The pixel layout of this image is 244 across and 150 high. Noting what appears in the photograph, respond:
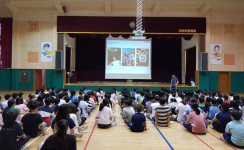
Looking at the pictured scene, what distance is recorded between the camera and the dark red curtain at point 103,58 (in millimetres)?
18562

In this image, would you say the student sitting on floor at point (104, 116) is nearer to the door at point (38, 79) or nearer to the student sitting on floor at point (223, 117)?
the student sitting on floor at point (223, 117)

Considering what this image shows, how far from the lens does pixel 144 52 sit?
1555 cm

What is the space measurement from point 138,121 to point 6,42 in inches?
538

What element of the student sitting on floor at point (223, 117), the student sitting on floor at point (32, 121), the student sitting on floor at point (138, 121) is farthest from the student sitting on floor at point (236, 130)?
the student sitting on floor at point (32, 121)

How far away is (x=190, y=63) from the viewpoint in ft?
55.5

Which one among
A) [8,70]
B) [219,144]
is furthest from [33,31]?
[219,144]

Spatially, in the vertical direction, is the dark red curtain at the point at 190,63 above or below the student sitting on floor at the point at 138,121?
above

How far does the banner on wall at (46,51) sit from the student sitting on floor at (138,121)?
35.8ft

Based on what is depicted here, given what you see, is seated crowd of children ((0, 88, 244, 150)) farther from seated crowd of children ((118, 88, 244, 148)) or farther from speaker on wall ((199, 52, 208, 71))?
speaker on wall ((199, 52, 208, 71))

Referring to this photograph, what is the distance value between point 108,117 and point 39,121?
1.72 m

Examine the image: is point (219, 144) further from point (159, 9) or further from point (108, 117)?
point (159, 9)

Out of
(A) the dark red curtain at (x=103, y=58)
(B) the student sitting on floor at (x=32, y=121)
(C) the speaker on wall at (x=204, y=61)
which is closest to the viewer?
(B) the student sitting on floor at (x=32, y=121)

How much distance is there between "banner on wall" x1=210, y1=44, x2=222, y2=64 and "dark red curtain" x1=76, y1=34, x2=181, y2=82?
188 inches

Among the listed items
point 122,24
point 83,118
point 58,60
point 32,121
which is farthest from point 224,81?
point 32,121
